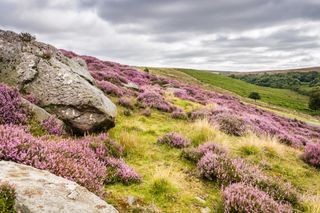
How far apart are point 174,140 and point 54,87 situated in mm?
4600

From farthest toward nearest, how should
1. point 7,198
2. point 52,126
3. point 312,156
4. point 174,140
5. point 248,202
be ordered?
point 312,156 < point 174,140 < point 52,126 < point 248,202 < point 7,198

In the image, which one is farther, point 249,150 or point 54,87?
point 249,150

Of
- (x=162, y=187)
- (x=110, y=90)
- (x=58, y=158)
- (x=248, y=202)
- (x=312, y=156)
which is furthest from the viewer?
(x=110, y=90)

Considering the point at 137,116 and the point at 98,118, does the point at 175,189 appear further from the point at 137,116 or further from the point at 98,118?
the point at 137,116

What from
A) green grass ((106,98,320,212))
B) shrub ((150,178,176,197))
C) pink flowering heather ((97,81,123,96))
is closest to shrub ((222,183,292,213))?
green grass ((106,98,320,212))

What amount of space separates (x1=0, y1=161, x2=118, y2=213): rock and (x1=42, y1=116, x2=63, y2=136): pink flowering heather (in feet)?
10.9

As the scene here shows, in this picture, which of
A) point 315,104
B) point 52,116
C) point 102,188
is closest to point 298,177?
point 102,188

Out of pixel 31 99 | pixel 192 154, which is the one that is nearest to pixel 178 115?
pixel 192 154

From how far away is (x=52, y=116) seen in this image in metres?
8.59

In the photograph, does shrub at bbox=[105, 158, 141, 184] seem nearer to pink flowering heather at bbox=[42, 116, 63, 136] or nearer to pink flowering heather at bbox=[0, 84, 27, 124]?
pink flowering heather at bbox=[42, 116, 63, 136]

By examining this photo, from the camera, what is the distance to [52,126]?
8344mm

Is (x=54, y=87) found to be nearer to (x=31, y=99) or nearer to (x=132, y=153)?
(x=31, y=99)

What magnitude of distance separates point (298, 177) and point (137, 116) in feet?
24.5

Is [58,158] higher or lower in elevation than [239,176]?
higher
